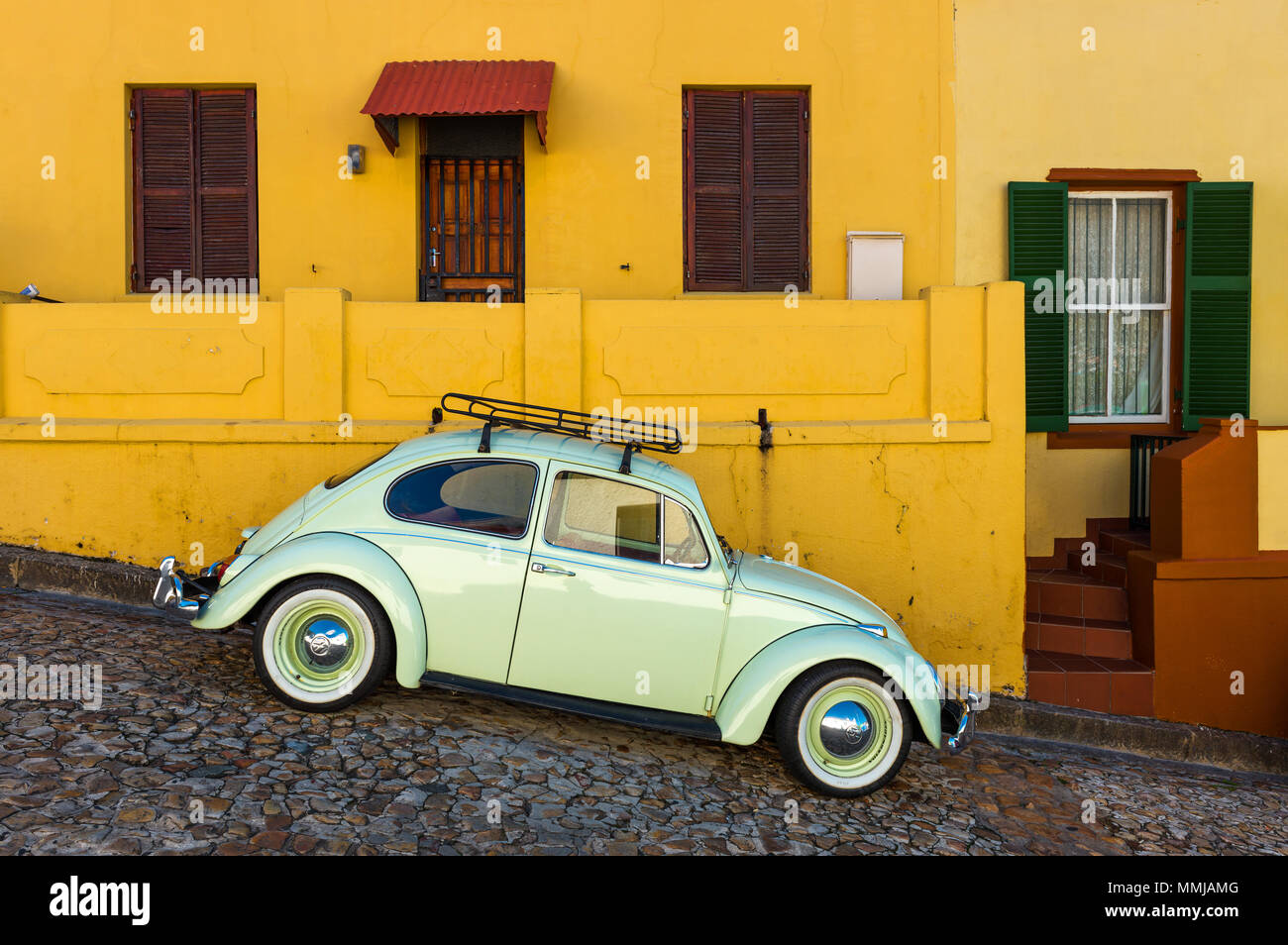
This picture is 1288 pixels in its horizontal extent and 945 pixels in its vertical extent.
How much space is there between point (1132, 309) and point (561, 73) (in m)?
6.02

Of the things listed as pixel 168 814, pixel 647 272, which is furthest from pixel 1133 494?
pixel 168 814

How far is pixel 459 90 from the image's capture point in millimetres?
7699

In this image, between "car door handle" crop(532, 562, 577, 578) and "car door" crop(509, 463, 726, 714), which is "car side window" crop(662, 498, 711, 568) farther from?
"car door handle" crop(532, 562, 577, 578)

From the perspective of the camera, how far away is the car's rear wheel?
4.57 metres

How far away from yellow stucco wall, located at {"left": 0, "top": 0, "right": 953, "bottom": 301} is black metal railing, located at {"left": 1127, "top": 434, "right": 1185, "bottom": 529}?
2.59 metres

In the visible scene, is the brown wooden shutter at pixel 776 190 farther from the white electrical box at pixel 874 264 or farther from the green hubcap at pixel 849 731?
the green hubcap at pixel 849 731

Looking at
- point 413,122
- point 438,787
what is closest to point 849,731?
point 438,787

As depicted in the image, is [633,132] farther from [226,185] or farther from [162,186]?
[162,186]

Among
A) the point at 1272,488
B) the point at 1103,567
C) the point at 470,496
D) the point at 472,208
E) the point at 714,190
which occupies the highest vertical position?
the point at 714,190

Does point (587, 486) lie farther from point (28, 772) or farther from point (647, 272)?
point (647, 272)

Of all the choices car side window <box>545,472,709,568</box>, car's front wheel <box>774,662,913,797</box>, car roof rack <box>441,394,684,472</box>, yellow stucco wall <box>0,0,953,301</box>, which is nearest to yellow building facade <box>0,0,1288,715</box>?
yellow stucco wall <box>0,0,953,301</box>

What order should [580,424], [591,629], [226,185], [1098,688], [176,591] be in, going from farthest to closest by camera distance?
[226,185] < [1098,688] < [580,424] < [176,591] < [591,629]

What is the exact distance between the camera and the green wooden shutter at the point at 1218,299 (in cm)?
838

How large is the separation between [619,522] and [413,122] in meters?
5.45
